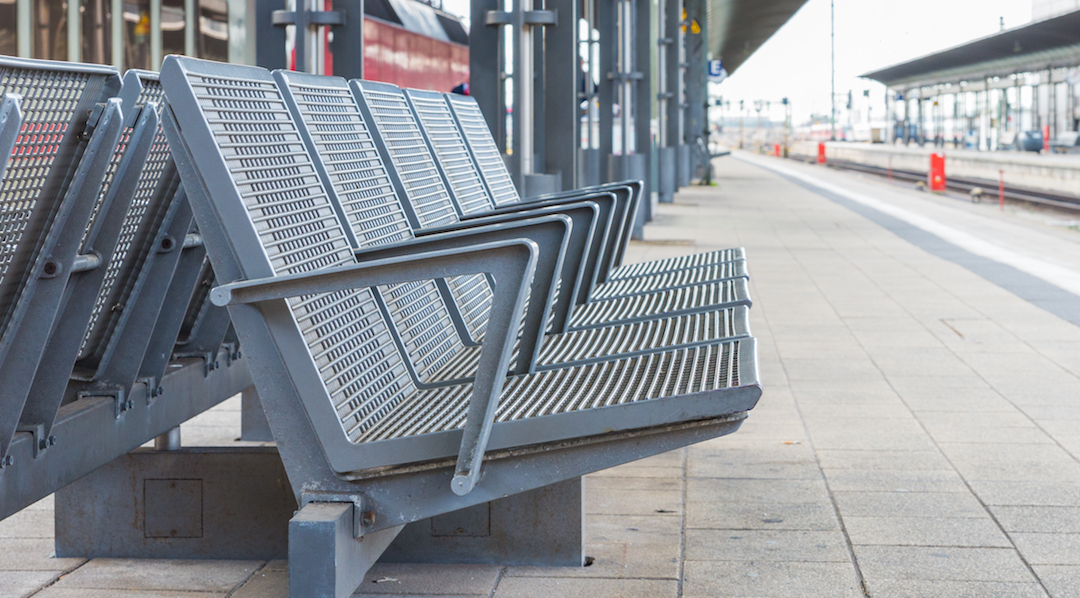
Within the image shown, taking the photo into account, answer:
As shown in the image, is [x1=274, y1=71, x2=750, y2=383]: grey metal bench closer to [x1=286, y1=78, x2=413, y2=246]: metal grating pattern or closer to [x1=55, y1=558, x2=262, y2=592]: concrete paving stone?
[x1=286, y1=78, x2=413, y2=246]: metal grating pattern

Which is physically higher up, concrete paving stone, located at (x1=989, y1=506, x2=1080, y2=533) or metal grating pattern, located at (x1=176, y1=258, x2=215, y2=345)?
metal grating pattern, located at (x1=176, y1=258, x2=215, y2=345)

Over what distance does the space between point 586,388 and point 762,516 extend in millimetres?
1337

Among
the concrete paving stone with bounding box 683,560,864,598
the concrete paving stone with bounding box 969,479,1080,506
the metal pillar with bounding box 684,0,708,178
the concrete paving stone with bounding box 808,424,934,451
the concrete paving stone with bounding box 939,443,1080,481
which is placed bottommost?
the concrete paving stone with bounding box 683,560,864,598

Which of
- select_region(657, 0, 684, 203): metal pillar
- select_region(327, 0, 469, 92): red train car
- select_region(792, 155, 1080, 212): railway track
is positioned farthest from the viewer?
select_region(657, 0, 684, 203): metal pillar

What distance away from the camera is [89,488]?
3232mm

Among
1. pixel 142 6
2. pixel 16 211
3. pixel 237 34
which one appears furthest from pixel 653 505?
pixel 237 34

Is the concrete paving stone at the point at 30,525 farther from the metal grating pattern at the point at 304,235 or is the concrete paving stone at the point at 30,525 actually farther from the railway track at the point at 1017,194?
the railway track at the point at 1017,194

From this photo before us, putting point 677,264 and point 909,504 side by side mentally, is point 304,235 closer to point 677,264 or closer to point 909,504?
point 909,504

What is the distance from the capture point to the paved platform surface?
10.0 ft

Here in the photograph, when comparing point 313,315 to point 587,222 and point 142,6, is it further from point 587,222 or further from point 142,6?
point 142,6

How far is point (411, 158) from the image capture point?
387cm

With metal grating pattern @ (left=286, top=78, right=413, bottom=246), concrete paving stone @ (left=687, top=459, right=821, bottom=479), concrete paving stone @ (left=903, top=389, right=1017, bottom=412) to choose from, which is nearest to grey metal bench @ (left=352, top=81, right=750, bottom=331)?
metal grating pattern @ (left=286, top=78, right=413, bottom=246)

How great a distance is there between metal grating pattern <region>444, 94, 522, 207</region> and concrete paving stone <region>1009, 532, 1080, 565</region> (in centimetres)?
239

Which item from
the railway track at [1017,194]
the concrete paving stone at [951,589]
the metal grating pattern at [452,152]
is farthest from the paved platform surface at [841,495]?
the railway track at [1017,194]
